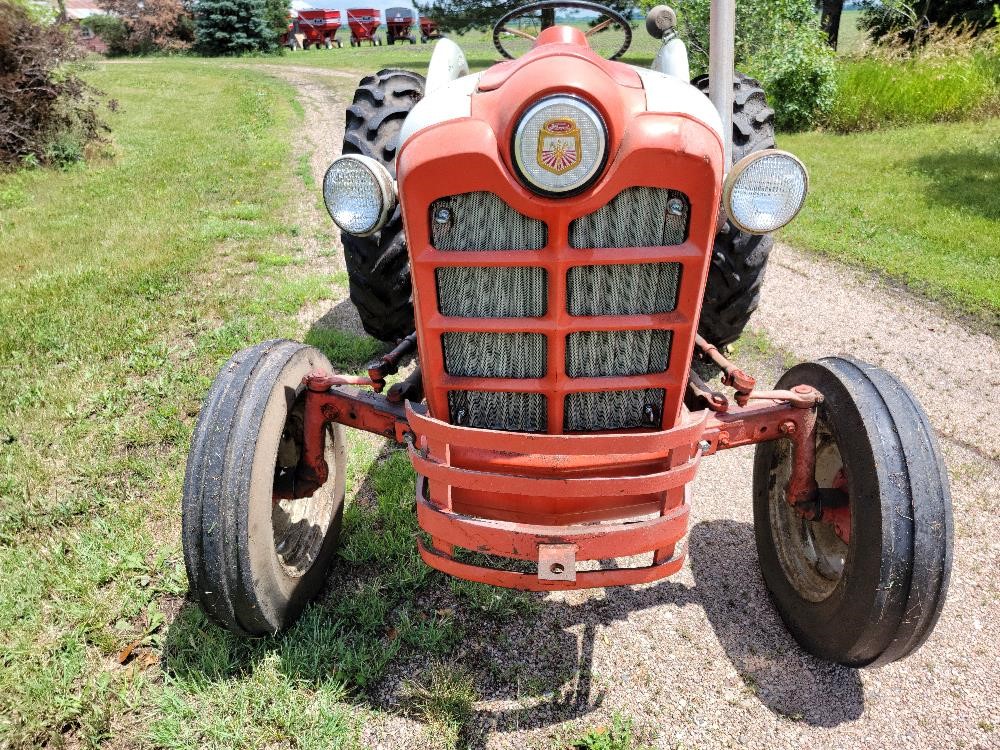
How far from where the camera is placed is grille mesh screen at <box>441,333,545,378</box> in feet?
6.38

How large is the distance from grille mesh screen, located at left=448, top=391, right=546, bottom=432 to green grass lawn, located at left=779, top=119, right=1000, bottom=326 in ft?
13.9

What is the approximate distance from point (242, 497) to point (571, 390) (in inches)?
40.4

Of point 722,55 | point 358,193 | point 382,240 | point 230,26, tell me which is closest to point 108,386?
point 382,240

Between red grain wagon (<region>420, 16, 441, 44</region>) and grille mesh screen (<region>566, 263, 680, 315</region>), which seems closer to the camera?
grille mesh screen (<region>566, 263, 680, 315</region>)

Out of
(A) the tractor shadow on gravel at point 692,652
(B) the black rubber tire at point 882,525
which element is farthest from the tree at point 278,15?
(B) the black rubber tire at point 882,525

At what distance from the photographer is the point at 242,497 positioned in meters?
2.06

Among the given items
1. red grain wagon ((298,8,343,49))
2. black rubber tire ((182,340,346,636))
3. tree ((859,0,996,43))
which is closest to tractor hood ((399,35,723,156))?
black rubber tire ((182,340,346,636))

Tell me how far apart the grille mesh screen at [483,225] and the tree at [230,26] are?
29.4 metres

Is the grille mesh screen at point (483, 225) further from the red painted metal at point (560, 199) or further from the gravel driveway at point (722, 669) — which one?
the gravel driveway at point (722, 669)

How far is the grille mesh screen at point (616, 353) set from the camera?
1931mm

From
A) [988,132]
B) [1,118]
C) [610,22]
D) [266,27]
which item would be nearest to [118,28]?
[266,27]

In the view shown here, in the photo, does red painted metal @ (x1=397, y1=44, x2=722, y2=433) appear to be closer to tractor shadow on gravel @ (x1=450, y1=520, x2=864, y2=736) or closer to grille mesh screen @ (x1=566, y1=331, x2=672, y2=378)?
grille mesh screen @ (x1=566, y1=331, x2=672, y2=378)

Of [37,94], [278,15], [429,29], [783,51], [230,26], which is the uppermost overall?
[278,15]

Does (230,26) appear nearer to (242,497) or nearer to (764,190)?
(242,497)
